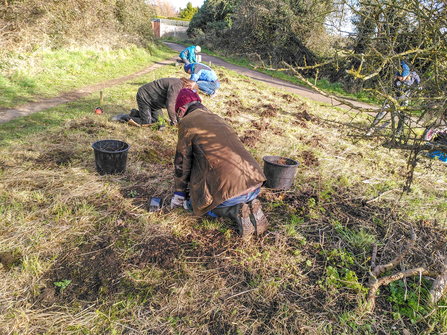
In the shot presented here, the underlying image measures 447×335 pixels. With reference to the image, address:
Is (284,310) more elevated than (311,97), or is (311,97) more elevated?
(311,97)

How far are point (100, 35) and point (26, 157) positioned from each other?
37.8 ft

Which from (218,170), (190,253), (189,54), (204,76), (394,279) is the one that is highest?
(189,54)

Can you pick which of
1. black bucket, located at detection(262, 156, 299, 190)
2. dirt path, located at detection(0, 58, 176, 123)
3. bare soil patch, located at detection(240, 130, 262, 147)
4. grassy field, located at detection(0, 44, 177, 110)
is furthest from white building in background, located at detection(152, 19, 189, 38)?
black bucket, located at detection(262, 156, 299, 190)

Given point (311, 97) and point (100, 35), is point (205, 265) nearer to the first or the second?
point (311, 97)

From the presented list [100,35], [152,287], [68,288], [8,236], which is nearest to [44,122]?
[8,236]

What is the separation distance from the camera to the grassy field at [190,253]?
198 centimetres

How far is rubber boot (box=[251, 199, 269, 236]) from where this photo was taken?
104 inches

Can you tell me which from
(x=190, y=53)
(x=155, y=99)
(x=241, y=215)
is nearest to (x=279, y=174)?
(x=241, y=215)

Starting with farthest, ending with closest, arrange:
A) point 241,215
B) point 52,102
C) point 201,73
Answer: point 201,73
point 52,102
point 241,215

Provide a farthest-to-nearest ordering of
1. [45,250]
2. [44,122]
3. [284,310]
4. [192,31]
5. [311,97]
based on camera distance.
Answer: [192,31]
[311,97]
[44,122]
[45,250]
[284,310]

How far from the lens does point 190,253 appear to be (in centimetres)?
254

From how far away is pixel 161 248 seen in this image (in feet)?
8.41

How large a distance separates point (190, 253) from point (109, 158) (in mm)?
1880

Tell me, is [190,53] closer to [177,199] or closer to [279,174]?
[279,174]
